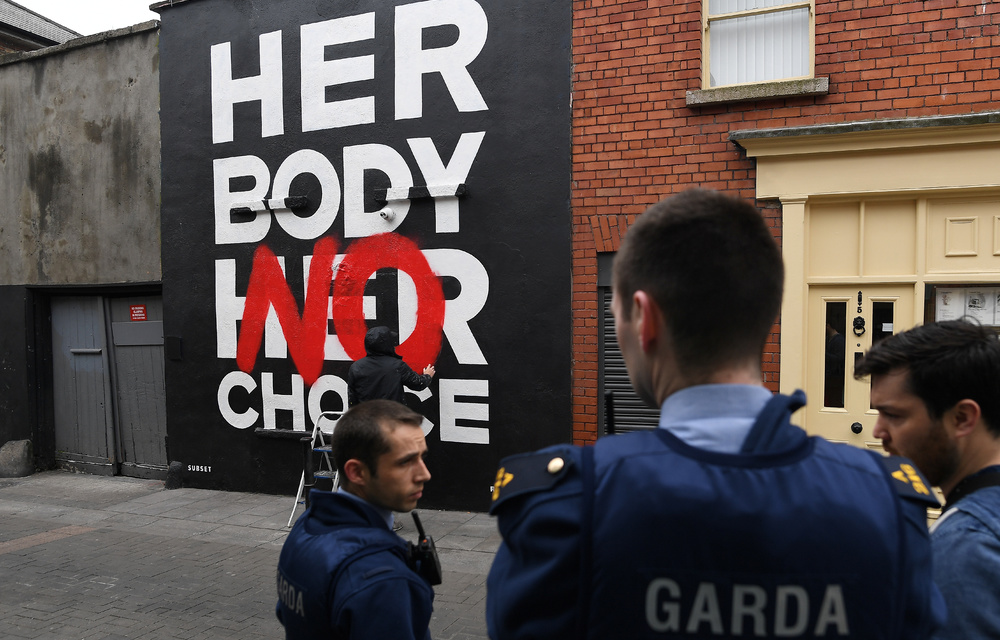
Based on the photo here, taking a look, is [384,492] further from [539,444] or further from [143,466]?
[143,466]

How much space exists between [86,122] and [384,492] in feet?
33.4

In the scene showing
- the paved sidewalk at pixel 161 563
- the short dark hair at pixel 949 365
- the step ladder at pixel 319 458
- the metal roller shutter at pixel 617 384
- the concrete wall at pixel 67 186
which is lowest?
the paved sidewalk at pixel 161 563

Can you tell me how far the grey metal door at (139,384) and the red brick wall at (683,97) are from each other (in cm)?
627

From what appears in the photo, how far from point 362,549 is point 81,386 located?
10.6m

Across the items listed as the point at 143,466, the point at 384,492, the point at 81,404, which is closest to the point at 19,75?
the point at 81,404

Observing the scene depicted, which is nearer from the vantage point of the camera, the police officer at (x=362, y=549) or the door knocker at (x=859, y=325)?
the police officer at (x=362, y=549)

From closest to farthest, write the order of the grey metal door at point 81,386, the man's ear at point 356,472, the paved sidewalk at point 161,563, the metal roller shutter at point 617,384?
1. the man's ear at point 356,472
2. the paved sidewalk at point 161,563
3. the metal roller shutter at point 617,384
4. the grey metal door at point 81,386

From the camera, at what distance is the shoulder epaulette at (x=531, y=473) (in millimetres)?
1211

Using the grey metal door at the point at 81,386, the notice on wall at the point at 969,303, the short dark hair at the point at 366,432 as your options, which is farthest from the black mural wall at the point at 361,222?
the short dark hair at the point at 366,432

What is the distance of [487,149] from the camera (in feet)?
26.0

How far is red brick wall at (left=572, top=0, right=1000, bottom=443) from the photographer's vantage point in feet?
20.8

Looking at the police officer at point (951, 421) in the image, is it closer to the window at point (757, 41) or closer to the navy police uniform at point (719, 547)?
the navy police uniform at point (719, 547)

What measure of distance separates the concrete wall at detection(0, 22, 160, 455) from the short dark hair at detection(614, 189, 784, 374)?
9894mm

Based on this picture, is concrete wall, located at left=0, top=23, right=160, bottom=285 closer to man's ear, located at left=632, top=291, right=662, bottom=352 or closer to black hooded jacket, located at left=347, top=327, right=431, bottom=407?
black hooded jacket, located at left=347, top=327, right=431, bottom=407
